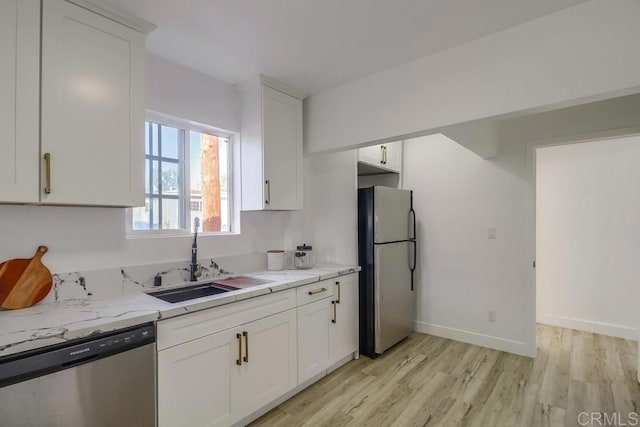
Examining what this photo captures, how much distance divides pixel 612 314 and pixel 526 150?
217cm

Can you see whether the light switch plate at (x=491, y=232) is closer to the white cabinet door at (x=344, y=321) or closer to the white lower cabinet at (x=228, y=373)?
the white cabinet door at (x=344, y=321)

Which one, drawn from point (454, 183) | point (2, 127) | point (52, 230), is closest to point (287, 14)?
point (2, 127)

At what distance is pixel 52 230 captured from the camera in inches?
68.2

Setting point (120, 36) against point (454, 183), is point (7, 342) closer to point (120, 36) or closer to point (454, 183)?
point (120, 36)

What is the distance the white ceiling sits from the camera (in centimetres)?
163

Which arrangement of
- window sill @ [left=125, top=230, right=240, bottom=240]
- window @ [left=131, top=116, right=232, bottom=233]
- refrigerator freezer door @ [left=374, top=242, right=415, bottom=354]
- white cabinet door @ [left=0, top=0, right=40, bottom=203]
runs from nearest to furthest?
white cabinet door @ [left=0, top=0, right=40, bottom=203], window sill @ [left=125, top=230, right=240, bottom=240], window @ [left=131, top=116, right=232, bottom=233], refrigerator freezer door @ [left=374, top=242, right=415, bottom=354]

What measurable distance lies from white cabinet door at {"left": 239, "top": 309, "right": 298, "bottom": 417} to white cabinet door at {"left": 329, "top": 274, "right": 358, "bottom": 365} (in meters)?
0.49

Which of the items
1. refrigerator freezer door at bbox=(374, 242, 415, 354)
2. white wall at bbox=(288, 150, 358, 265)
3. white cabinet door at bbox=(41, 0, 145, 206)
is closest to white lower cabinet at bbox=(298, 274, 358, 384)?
refrigerator freezer door at bbox=(374, 242, 415, 354)

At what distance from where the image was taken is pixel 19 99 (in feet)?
4.64

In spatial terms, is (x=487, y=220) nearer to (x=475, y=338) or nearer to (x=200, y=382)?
(x=475, y=338)

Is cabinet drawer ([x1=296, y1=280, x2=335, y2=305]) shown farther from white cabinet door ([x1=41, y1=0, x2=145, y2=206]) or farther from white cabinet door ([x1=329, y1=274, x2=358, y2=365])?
white cabinet door ([x1=41, y1=0, x2=145, y2=206])

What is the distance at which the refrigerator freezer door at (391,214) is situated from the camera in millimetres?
3027

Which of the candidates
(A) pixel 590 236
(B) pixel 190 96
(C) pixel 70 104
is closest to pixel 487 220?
(A) pixel 590 236

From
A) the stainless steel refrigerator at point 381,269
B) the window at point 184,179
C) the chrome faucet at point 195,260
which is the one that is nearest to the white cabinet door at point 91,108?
the window at point 184,179
